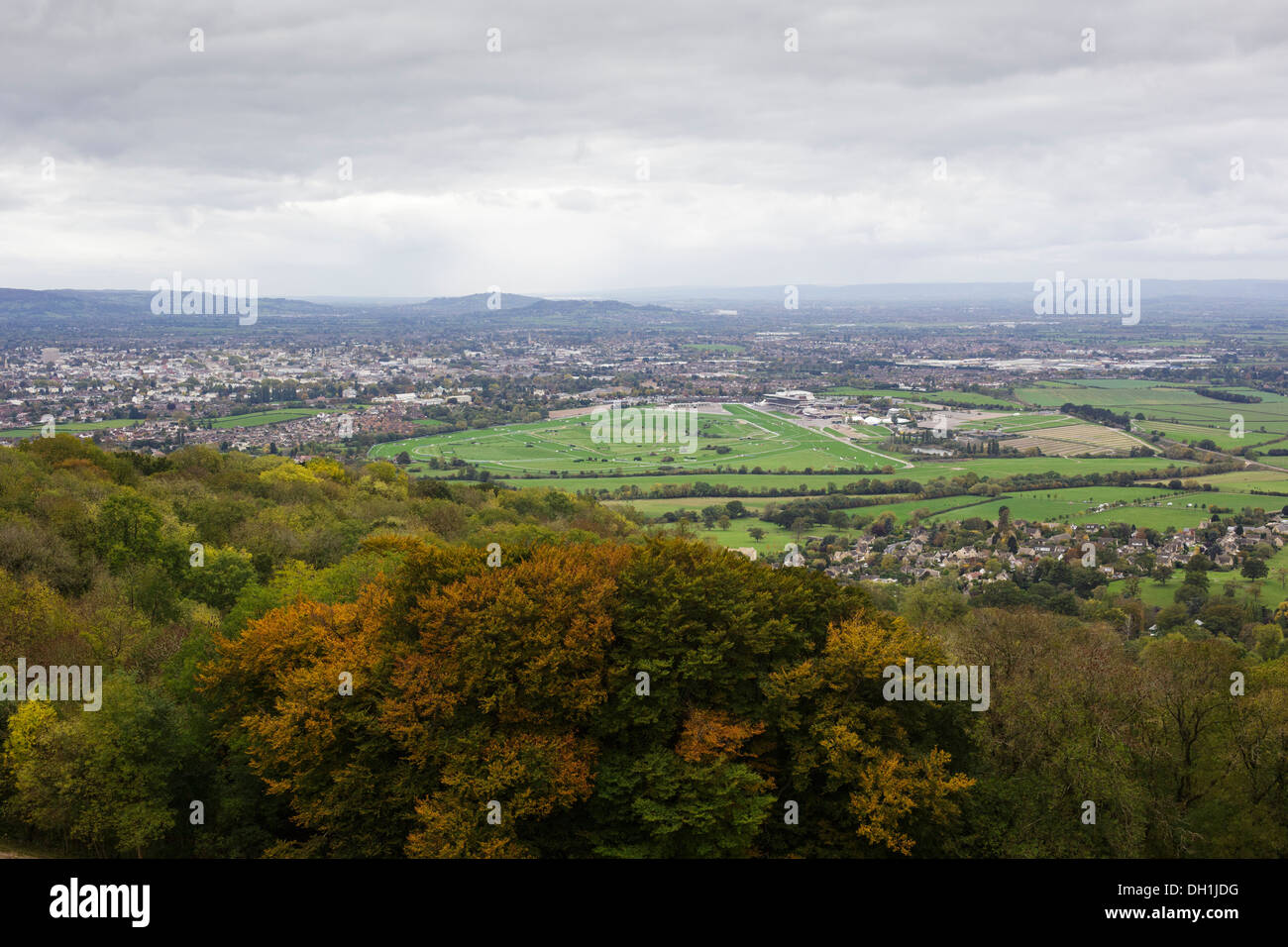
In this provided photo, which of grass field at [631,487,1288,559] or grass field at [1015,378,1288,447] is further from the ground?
grass field at [1015,378,1288,447]

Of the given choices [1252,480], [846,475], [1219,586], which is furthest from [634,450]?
[1219,586]

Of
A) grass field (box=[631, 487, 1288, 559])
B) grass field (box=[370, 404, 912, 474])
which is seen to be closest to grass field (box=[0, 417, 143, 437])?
grass field (box=[370, 404, 912, 474])

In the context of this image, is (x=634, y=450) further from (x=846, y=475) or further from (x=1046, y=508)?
(x=1046, y=508)

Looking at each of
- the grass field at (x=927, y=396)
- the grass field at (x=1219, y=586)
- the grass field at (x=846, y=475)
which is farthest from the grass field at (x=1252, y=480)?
the grass field at (x=927, y=396)

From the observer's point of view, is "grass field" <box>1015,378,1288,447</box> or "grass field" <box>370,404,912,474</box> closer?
"grass field" <box>370,404,912,474</box>

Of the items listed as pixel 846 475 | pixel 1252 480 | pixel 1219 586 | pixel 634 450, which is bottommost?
pixel 1219 586

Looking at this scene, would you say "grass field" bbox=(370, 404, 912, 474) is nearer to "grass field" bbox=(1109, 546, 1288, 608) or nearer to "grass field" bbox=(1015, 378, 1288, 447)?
"grass field" bbox=(1109, 546, 1288, 608)

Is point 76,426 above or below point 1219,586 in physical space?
above

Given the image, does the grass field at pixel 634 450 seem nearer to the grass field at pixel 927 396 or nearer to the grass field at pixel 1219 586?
the grass field at pixel 927 396

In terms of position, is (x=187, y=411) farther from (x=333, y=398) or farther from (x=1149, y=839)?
(x=1149, y=839)

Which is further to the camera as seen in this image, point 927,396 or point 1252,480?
point 927,396

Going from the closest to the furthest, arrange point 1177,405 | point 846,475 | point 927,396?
point 846,475 → point 1177,405 → point 927,396
